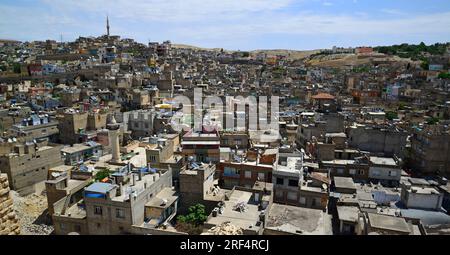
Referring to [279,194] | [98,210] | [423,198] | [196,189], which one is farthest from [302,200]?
[98,210]

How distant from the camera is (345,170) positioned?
21.6 m

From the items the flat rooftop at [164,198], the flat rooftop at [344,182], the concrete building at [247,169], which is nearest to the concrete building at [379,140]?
the flat rooftop at [344,182]

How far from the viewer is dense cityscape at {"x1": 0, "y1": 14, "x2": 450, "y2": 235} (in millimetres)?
15570

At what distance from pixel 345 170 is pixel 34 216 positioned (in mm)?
18960

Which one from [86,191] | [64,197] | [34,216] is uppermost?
[86,191]

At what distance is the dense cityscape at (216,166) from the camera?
51.1 feet

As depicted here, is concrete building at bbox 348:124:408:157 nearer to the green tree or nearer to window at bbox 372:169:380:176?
window at bbox 372:169:380:176

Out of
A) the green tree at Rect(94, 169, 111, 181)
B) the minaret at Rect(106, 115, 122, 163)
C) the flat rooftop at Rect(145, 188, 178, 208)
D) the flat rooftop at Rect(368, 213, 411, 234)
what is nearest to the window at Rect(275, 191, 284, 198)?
the flat rooftop at Rect(368, 213, 411, 234)

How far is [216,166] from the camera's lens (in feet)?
67.2

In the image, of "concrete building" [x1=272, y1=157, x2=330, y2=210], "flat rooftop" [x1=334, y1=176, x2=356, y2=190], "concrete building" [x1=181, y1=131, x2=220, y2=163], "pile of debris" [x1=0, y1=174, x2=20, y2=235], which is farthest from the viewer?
"concrete building" [x1=181, y1=131, x2=220, y2=163]

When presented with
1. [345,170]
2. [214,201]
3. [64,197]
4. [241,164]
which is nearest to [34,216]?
[64,197]

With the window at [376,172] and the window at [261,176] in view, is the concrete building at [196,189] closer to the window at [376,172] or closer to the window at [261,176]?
the window at [261,176]

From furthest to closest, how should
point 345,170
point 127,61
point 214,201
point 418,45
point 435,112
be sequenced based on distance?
1. point 418,45
2. point 127,61
3. point 435,112
4. point 345,170
5. point 214,201
